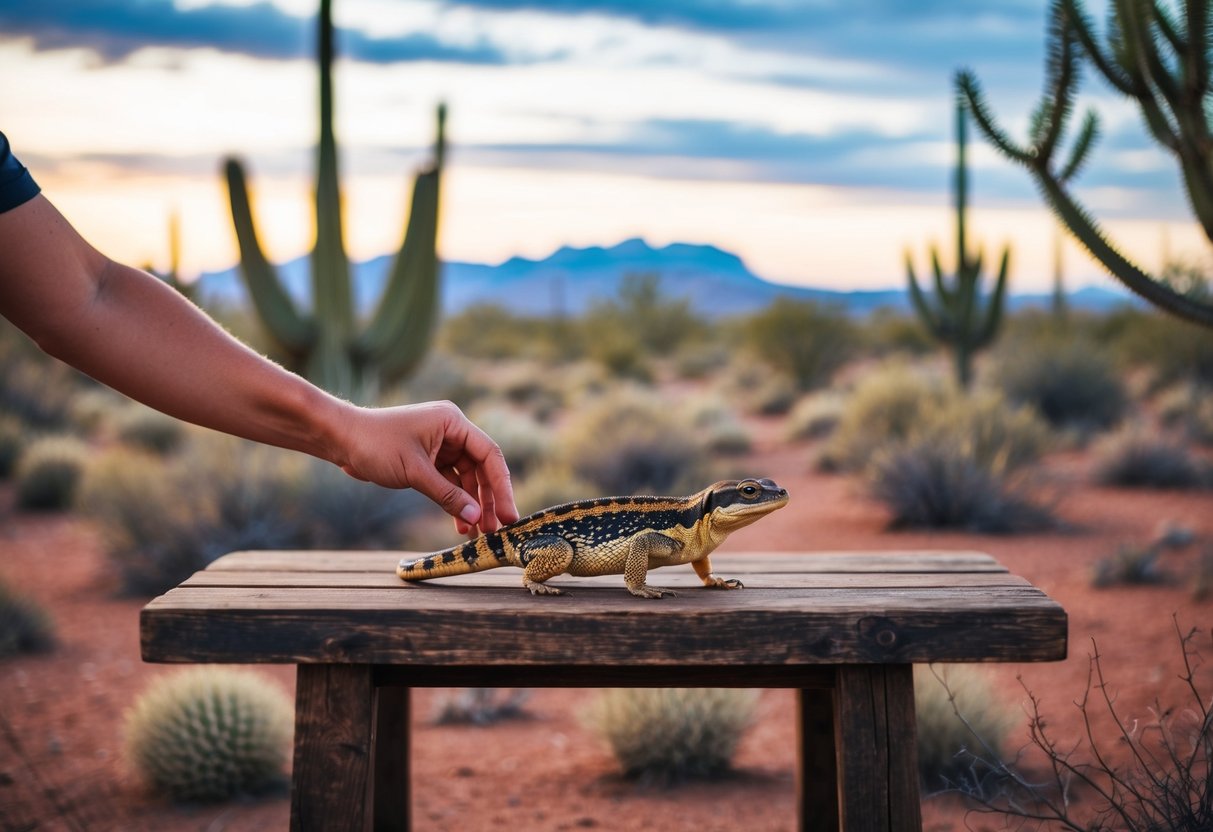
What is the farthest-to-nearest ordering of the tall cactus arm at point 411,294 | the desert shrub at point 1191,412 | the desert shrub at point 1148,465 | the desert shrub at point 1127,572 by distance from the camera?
1. the desert shrub at point 1191,412
2. the desert shrub at point 1148,465
3. the tall cactus arm at point 411,294
4. the desert shrub at point 1127,572

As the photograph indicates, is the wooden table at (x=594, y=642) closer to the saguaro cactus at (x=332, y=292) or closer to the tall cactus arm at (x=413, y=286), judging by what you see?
the saguaro cactus at (x=332, y=292)

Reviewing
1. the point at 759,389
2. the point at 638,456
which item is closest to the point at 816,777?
the point at 638,456

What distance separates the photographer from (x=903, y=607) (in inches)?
126

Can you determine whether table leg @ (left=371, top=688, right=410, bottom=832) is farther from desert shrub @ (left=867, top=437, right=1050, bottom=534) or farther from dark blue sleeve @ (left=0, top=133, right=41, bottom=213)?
desert shrub @ (left=867, top=437, right=1050, bottom=534)

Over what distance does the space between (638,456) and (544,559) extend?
10981 mm

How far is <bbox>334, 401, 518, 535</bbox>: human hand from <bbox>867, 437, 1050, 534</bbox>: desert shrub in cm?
919

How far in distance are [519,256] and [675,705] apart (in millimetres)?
172727

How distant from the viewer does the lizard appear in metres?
3.40

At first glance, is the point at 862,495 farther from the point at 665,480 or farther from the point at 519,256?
the point at 519,256

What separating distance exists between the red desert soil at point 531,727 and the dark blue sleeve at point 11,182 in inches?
101

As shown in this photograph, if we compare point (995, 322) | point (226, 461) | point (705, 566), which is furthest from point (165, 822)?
point (995, 322)

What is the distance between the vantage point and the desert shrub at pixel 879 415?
14867 millimetres

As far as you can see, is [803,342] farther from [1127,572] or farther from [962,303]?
[1127,572]

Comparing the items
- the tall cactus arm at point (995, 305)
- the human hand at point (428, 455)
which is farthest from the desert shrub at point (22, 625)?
the tall cactus arm at point (995, 305)
